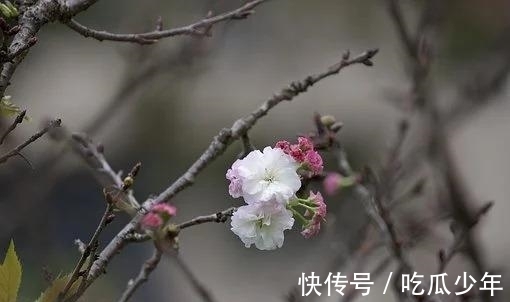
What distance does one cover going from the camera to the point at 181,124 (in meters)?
6.57

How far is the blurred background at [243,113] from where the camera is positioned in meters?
5.67

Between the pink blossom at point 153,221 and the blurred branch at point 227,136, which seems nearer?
the pink blossom at point 153,221

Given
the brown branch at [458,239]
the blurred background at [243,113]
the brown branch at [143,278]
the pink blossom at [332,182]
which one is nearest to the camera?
the brown branch at [143,278]

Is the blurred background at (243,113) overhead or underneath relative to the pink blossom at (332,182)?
overhead

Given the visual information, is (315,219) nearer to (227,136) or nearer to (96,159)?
(227,136)

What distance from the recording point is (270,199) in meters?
1.27

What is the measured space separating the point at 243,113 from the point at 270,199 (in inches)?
234

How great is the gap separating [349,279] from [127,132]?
12.4 feet

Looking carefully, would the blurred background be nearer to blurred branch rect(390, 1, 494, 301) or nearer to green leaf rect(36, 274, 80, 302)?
blurred branch rect(390, 1, 494, 301)

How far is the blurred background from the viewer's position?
5668mm

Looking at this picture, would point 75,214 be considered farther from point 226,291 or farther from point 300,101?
point 300,101

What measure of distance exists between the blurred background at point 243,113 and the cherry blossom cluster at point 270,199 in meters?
3.04

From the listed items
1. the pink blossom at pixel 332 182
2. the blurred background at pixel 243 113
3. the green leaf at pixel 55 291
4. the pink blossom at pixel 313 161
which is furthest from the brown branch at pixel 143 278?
the blurred background at pixel 243 113

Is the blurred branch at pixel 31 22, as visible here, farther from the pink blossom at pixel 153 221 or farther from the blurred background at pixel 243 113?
the blurred background at pixel 243 113
